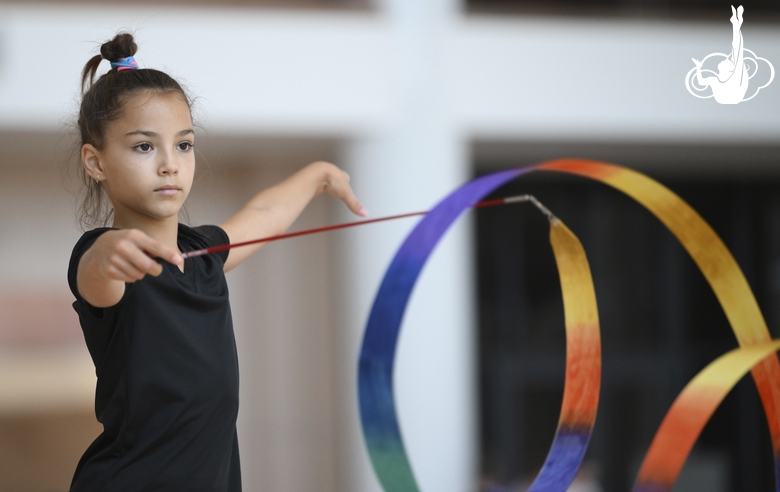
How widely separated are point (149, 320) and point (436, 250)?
220 cm

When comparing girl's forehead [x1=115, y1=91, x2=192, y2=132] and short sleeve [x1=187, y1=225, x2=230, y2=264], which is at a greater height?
girl's forehead [x1=115, y1=91, x2=192, y2=132]

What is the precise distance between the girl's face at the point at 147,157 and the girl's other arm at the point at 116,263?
0.09 metres

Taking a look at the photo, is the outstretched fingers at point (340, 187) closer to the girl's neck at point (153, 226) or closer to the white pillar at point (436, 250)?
the girl's neck at point (153, 226)

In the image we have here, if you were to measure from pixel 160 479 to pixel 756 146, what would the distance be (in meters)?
3.09

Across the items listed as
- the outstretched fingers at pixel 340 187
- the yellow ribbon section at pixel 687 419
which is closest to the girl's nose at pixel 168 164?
the outstretched fingers at pixel 340 187

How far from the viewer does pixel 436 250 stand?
3004 millimetres

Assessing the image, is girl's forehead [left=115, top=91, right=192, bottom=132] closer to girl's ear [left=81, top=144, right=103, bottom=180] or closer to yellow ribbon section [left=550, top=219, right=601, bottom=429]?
girl's ear [left=81, top=144, right=103, bottom=180]

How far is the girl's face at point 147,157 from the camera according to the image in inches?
34.1

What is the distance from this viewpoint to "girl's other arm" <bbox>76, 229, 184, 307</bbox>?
0.74 metres

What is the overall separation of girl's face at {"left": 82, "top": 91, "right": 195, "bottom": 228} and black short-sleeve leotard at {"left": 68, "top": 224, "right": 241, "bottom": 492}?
0.06m

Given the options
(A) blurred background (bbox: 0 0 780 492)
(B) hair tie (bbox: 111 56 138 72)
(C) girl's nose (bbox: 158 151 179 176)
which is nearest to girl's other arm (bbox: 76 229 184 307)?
(C) girl's nose (bbox: 158 151 179 176)

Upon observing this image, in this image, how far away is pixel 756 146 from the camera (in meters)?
3.33

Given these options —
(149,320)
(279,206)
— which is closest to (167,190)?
(149,320)

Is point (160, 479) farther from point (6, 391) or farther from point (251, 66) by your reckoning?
point (6, 391)
